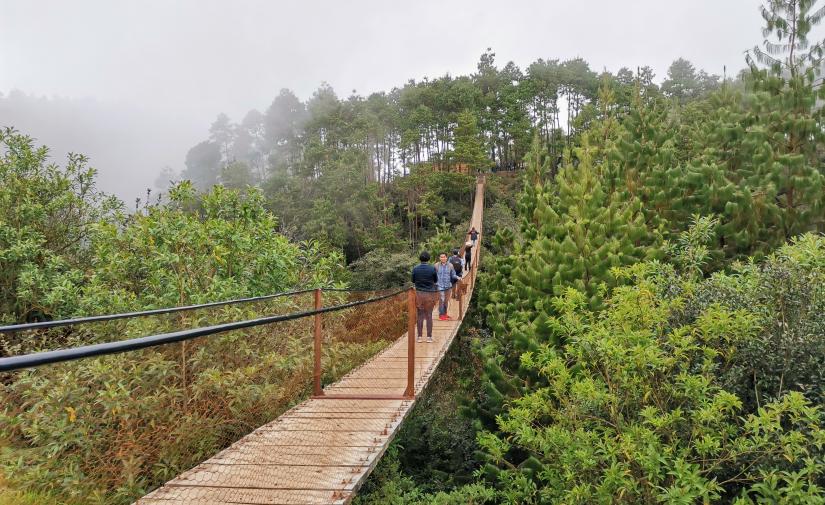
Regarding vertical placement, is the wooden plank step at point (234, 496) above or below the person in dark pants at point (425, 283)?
below

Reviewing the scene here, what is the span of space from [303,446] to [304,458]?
168 millimetres

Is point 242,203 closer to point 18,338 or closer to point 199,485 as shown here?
point 18,338

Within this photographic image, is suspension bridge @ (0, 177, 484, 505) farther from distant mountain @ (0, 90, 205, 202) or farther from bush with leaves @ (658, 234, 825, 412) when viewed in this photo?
distant mountain @ (0, 90, 205, 202)

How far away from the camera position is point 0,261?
6.16 meters

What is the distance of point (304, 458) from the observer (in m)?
2.52

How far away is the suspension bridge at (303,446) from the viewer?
196 centimetres

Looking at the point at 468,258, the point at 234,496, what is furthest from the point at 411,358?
the point at 468,258

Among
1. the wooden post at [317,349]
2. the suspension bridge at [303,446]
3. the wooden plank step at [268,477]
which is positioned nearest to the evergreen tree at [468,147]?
the suspension bridge at [303,446]

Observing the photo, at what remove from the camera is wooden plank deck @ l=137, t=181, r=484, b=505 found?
2.07 meters

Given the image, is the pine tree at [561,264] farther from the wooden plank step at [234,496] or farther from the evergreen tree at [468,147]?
the evergreen tree at [468,147]

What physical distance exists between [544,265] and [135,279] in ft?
17.6

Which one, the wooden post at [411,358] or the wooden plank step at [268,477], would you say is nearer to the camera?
the wooden plank step at [268,477]

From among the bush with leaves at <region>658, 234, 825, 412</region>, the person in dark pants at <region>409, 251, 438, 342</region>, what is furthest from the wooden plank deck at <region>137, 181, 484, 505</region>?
the bush with leaves at <region>658, 234, 825, 412</region>

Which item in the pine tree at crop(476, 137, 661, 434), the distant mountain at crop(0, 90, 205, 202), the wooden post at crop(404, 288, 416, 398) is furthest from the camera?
the distant mountain at crop(0, 90, 205, 202)
